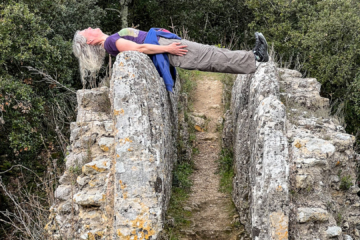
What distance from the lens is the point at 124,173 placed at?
145 inches

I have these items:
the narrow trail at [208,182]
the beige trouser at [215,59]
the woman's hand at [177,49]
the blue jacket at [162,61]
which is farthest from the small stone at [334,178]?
the woman's hand at [177,49]

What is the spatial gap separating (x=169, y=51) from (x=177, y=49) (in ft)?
0.39

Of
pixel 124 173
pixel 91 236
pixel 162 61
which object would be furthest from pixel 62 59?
pixel 124 173

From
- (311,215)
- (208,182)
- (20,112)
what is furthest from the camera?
(20,112)

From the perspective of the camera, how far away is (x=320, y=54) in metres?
12.3

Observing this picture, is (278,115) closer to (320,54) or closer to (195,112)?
(195,112)

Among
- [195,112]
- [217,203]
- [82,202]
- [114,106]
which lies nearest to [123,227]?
[82,202]

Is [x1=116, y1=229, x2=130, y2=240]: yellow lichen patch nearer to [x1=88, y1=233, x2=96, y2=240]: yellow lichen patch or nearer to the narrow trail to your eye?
[x1=88, y1=233, x2=96, y2=240]: yellow lichen patch

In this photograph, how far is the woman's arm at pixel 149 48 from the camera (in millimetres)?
4992

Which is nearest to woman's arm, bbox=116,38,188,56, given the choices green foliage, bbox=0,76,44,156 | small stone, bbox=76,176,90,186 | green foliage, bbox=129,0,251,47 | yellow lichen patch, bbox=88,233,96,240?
small stone, bbox=76,176,90,186

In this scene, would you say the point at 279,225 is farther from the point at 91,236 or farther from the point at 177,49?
the point at 177,49

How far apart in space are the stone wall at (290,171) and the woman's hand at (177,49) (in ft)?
3.43

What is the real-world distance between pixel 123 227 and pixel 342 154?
3046mm

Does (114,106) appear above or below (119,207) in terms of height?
above
